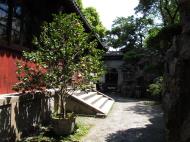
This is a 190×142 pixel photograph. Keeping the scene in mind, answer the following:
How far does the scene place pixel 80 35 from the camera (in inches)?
396

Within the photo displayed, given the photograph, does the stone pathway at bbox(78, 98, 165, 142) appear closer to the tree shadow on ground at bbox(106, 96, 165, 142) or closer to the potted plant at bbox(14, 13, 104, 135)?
the tree shadow on ground at bbox(106, 96, 165, 142)

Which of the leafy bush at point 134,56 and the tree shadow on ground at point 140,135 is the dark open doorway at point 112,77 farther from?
the tree shadow on ground at point 140,135

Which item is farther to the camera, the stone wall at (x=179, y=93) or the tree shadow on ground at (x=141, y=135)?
the tree shadow on ground at (x=141, y=135)

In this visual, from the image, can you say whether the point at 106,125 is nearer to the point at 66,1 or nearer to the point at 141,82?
the point at 66,1

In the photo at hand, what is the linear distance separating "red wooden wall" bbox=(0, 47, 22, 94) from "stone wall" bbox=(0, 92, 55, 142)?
414 mm

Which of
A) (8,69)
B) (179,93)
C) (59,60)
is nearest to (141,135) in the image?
(179,93)

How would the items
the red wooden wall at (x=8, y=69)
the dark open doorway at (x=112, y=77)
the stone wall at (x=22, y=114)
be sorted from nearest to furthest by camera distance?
the stone wall at (x=22, y=114) → the red wooden wall at (x=8, y=69) → the dark open doorway at (x=112, y=77)

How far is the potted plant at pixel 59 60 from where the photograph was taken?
9555 mm

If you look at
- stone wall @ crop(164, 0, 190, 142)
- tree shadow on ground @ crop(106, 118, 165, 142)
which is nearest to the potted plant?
tree shadow on ground @ crop(106, 118, 165, 142)

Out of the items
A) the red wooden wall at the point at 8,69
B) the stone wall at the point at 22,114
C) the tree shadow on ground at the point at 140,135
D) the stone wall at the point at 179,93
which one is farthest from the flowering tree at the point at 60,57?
the stone wall at the point at 179,93

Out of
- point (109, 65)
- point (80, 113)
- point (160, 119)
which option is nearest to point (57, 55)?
point (80, 113)

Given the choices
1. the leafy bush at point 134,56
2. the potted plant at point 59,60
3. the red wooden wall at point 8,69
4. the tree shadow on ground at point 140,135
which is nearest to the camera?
the red wooden wall at point 8,69

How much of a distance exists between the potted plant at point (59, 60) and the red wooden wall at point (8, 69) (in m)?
0.31

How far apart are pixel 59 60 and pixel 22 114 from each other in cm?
194
